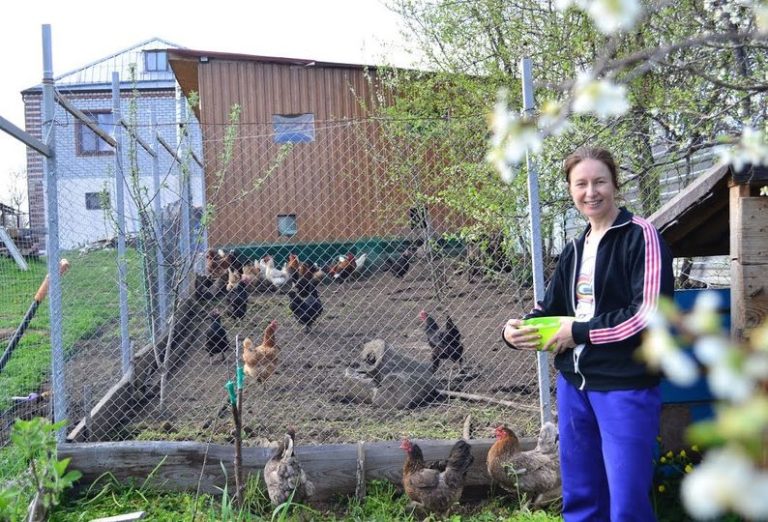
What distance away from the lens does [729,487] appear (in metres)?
0.45

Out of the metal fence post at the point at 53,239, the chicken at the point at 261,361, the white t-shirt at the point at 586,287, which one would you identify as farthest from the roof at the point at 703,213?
the chicken at the point at 261,361

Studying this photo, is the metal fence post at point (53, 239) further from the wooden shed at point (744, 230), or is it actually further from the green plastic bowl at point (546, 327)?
the wooden shed at point (744, 230)

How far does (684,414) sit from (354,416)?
8.57ft

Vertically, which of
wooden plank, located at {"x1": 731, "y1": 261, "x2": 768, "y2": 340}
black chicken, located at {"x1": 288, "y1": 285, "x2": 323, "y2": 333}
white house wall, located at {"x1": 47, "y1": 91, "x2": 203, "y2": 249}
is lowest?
black chicken, located at {"x1": 288, "y1": 285, "x2": 323, "y2": 333}

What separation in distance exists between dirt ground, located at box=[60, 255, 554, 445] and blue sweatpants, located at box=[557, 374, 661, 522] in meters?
1.93

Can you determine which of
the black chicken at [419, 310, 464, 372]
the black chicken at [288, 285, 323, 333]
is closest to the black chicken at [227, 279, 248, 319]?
the black chicken at [288, 285, 323, 333]

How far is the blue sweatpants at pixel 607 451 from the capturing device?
268cm

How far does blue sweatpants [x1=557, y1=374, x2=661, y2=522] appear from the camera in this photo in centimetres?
268

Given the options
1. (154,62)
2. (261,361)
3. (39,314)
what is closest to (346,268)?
(261,361)

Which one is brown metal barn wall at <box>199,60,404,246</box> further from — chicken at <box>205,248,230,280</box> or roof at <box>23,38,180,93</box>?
roof at <box>23,38,180,93</box>

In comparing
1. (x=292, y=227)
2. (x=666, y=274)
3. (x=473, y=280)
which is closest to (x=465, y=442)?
(x=666, y=274)

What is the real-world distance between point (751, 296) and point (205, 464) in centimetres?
320

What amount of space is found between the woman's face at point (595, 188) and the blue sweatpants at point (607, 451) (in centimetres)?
74

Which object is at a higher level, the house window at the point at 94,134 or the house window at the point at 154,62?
the house window at the point at 154,62
